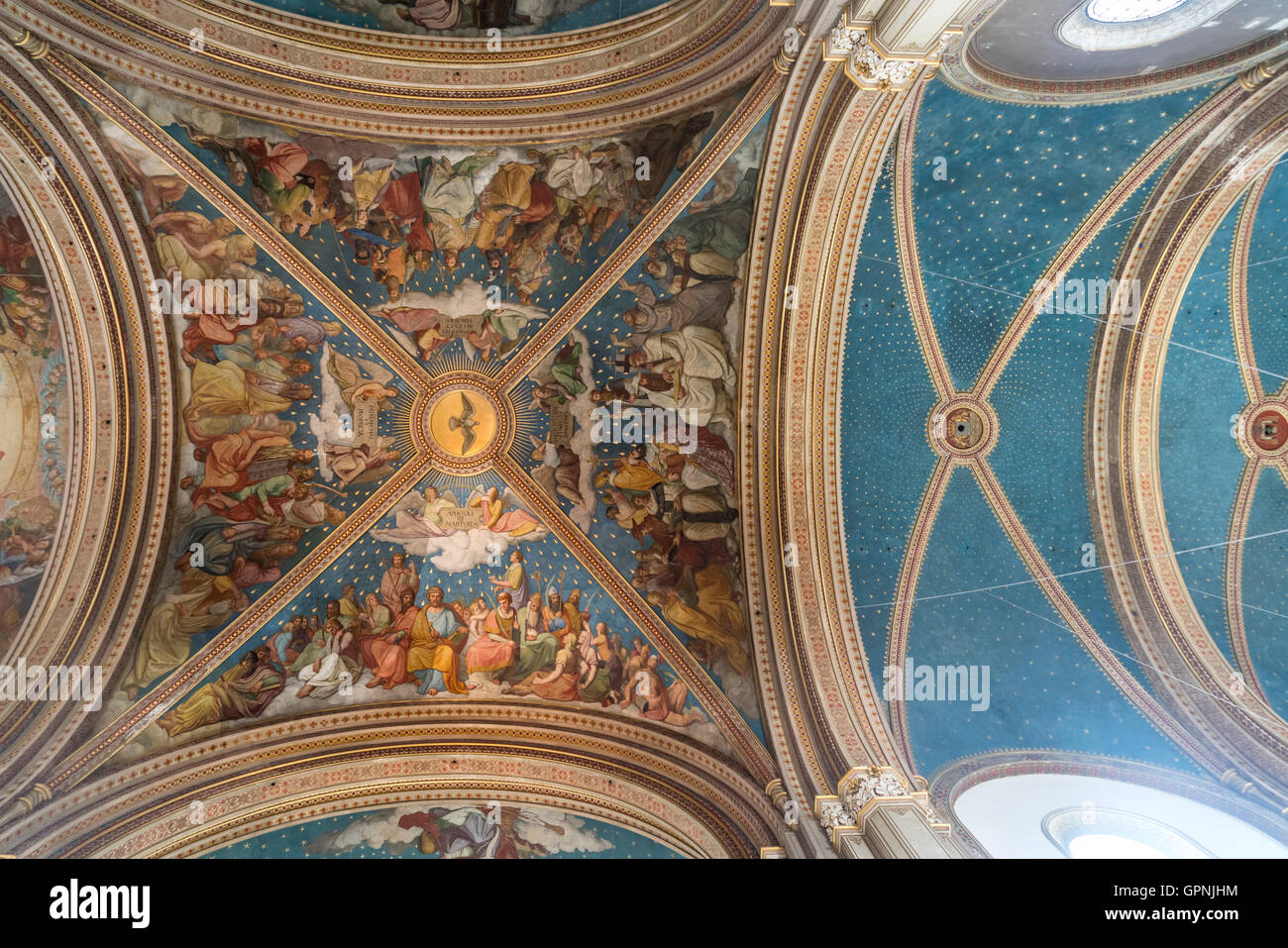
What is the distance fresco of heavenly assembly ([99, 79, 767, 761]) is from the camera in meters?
9.97

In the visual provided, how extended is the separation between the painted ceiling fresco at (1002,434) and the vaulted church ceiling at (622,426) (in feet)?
0.17

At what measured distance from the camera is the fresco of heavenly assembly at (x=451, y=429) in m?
9.97

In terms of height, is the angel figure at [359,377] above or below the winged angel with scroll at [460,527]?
above

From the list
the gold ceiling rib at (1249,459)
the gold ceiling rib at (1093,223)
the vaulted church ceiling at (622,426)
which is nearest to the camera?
the gold ceiling rib at (1093,223)

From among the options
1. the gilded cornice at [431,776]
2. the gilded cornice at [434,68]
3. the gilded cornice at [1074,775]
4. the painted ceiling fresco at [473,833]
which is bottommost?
the gilded cornice at [1074,775]

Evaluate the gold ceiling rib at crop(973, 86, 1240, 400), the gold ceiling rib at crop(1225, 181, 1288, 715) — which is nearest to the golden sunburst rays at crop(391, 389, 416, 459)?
the gold ceiling rib at crop(973, 86, 1240, 400)

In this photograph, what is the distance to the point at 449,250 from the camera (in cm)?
1048

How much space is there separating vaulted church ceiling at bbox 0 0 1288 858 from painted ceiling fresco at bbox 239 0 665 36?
0.05m

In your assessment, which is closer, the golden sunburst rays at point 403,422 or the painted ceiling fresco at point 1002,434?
the painted ceiling fresco at point 1002,434

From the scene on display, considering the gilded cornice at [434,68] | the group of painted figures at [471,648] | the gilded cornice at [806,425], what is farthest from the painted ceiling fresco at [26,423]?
the gilded cornice at [806,425]

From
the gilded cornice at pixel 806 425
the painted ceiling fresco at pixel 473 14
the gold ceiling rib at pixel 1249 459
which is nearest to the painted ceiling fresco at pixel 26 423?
the painted ceiling fresco at pixel 473 14

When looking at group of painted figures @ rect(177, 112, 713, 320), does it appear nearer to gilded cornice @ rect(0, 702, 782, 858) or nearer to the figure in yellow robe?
the figure in yellow robe

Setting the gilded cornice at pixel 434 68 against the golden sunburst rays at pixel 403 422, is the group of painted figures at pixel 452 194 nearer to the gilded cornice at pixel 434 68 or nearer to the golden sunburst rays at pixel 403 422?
the gilded cornice at pixel 434 68

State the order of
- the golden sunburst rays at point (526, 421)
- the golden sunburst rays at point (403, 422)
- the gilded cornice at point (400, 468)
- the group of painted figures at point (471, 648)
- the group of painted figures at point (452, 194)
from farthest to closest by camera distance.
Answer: the golden sunburst rays at point (526, 421), the golden sunburst rays at point (403, 422), the group of painted figures at point (471, 648), the group of painted figures at point (452, 194), the gilded cornice at point (400, 468)
